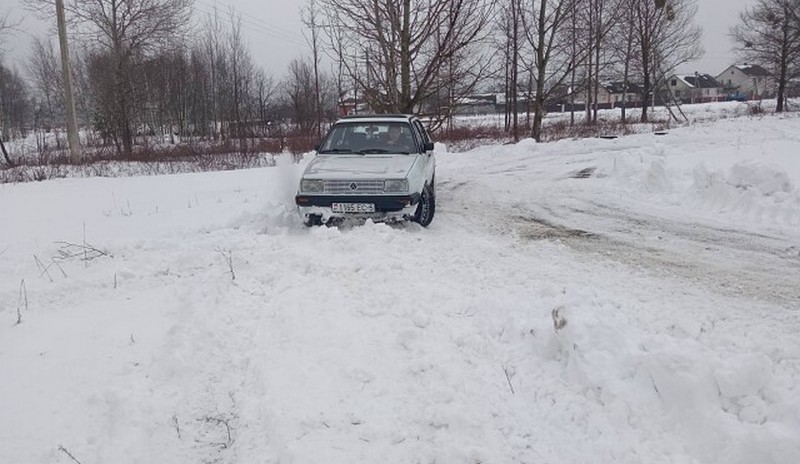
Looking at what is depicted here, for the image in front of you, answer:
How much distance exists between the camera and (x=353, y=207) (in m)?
7.02

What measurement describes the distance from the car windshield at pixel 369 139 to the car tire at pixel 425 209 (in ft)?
2.71

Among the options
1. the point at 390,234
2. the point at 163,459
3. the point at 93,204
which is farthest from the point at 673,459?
the point at 93,204

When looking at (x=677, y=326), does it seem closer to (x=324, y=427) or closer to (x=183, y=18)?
(x=324, y=427)

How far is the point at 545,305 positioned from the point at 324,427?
2.03 m

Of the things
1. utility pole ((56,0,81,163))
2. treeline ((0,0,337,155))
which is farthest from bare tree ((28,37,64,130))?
utility pole ((56,0,81,163))

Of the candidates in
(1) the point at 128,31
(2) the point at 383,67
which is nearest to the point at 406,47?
(2) the point at 383,67

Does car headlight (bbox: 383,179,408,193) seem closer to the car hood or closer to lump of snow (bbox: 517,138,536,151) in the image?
the car hood

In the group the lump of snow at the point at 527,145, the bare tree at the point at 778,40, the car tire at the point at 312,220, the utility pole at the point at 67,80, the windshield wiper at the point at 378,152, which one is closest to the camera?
the car tire at the point at 312,220

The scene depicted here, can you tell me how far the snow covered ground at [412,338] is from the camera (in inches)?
108

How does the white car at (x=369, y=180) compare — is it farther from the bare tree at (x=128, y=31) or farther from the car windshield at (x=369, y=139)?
the bare tree at (x=128, y=31)

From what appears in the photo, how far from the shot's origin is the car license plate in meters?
6.99

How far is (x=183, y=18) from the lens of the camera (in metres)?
28.7

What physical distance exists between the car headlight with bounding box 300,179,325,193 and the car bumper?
8 cm

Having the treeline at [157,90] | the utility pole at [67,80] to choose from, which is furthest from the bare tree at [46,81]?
the utility pole at [67,80]
